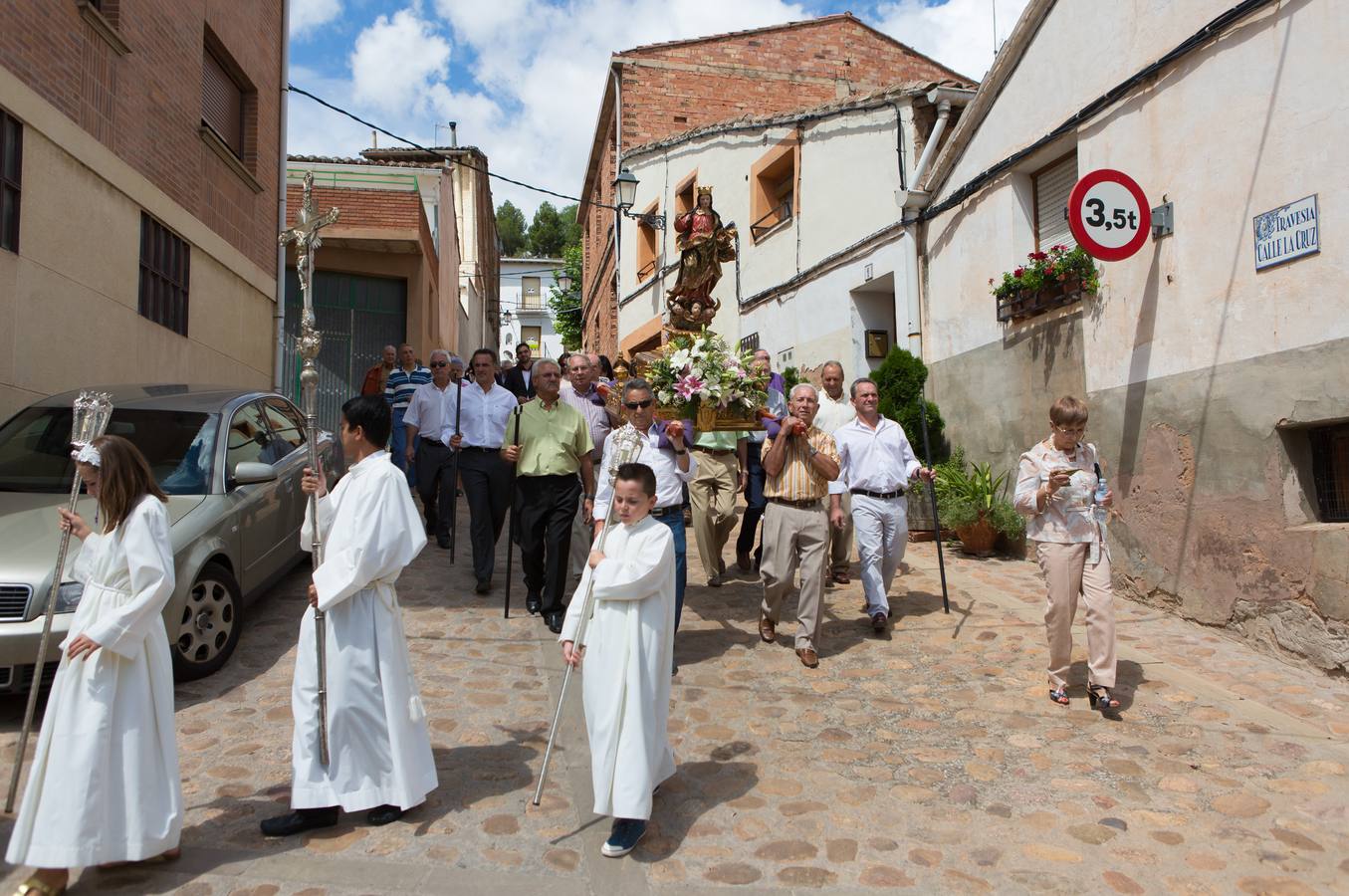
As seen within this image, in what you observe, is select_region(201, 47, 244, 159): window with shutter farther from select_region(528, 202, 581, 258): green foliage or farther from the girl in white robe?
select_region(528, 202, 581, 258): green foliage

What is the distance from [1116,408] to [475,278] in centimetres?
3086

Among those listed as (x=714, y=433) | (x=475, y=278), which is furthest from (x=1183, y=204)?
(x=475, y=278)

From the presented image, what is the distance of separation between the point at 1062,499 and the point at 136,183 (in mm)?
9610

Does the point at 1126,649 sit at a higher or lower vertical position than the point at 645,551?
lower

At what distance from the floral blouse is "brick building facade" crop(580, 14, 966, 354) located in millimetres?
17026

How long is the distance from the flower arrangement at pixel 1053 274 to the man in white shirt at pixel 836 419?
2140 mm

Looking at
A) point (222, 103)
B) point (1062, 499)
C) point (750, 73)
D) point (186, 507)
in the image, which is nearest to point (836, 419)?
point (1062, 499)

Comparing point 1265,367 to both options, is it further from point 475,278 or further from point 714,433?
point 475,278

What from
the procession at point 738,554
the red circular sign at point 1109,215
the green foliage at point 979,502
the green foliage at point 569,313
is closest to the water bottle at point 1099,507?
the procession at point 738,554

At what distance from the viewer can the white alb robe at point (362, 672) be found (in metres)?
3.87

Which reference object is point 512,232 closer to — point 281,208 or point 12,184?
point 281,208

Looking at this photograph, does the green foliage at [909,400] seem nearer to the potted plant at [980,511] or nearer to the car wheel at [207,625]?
the potted plant at [980,511]

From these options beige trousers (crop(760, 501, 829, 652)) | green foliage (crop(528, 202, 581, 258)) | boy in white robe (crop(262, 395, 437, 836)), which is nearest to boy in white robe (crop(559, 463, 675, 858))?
boy in white robe (crop(262, 395, 437, 836))

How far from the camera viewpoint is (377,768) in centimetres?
395
